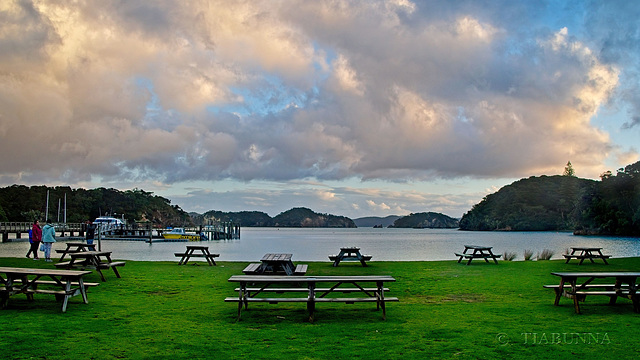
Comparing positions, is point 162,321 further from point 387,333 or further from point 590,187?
point 590,187

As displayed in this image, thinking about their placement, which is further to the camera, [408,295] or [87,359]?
[408,295]

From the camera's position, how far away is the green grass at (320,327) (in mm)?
7129

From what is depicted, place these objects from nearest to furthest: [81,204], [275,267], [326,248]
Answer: [275,267] → [326,248] → [81,204]

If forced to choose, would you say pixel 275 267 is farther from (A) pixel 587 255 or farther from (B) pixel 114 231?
(B) pixel 114 231

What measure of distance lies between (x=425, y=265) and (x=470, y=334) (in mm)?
13413

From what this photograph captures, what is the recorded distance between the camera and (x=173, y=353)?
23.2ft

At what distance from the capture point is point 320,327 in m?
8.73

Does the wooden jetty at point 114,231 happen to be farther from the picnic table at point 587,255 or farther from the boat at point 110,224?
the picnic table at point 587,255

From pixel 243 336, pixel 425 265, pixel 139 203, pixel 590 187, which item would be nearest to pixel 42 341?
pixel 243 336
